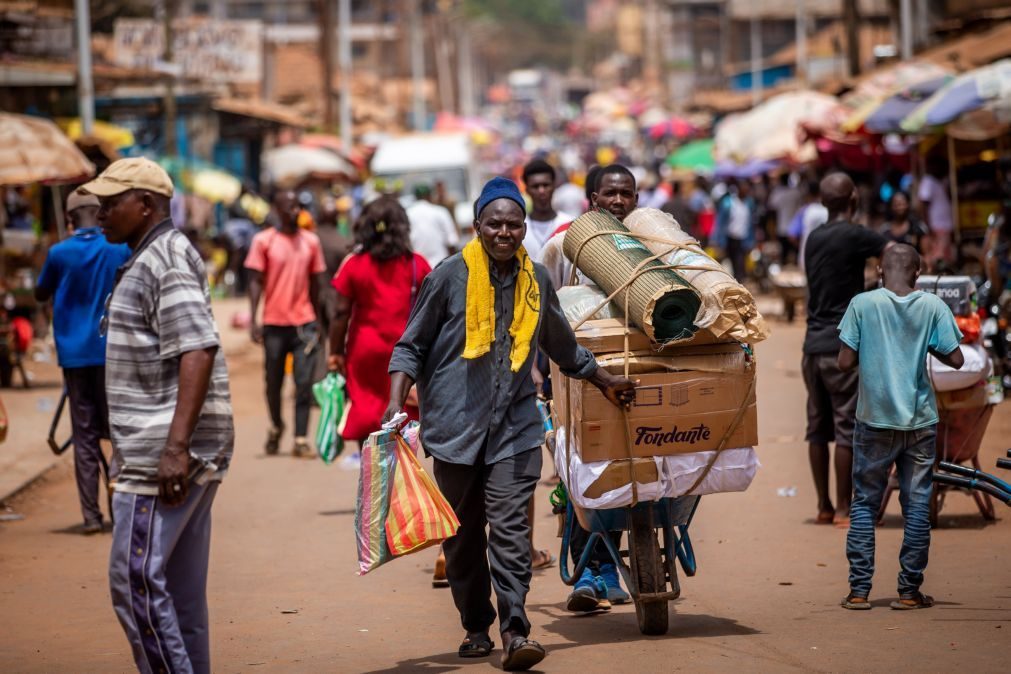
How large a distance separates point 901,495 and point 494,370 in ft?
6.70

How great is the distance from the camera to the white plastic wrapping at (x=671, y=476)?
5762 mm

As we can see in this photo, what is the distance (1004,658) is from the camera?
553 centimetres

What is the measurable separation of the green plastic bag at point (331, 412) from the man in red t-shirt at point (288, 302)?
2.23 metres

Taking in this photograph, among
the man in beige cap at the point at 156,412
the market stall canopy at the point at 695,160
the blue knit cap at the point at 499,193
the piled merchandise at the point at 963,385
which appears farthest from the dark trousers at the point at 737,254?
the man in beige cap at the point at 156,412

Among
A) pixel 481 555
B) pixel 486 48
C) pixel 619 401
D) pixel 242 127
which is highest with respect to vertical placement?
pixel 486 48

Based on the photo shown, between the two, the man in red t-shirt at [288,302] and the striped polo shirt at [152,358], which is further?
the man in red t-shirt at [288,302]

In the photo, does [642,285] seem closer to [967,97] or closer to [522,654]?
[522,654]

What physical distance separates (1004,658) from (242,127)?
3267 cm

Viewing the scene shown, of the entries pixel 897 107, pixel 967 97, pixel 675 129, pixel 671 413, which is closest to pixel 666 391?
pixel 671 413

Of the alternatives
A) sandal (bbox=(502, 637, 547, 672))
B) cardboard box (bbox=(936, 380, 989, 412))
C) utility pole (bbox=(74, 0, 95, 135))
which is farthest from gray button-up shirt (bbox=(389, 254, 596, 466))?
utility pole (bbox=(74, 0, 95, 135))

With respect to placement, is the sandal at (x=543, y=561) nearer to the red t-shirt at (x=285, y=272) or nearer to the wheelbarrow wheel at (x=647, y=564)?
the wheelbarrow wheel at (x=647, y=564)

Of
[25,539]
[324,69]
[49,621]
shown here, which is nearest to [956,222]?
[25,539]

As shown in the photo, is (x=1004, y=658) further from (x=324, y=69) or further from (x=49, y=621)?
(x=324, y=69)

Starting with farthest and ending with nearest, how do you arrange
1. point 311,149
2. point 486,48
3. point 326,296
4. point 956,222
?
point 486,48
point 311,149
point 956,222
point 326,296
